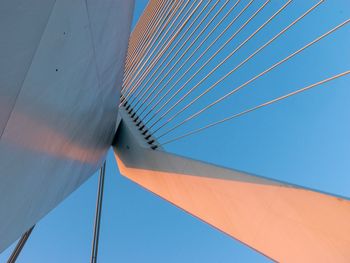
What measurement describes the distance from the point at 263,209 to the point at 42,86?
1.45m

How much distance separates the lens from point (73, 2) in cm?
118

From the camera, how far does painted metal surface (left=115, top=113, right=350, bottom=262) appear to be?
4.36 ft

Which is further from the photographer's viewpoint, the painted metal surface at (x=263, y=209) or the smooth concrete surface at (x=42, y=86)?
the painted metal surface at (x=263, y=209)

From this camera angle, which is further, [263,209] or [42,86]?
[263,209]

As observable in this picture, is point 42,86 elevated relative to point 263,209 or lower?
elevated

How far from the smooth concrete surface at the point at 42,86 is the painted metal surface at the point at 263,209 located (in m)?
1.11

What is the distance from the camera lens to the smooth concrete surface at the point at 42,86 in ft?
2.98

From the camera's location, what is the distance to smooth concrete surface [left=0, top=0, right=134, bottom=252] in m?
0.91

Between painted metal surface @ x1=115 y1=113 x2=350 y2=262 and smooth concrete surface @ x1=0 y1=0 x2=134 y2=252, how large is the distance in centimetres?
111

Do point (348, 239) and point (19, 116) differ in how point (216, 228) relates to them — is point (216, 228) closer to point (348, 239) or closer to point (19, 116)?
point (348, 239)

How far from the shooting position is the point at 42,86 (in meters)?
1.20

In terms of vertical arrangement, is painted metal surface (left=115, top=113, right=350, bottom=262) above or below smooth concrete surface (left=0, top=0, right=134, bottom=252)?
below

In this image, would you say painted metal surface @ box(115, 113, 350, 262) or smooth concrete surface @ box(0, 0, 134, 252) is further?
painted metal surface @ box(115, 113, 350, 262)

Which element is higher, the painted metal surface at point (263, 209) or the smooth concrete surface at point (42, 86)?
the smooth concrete surface at point (42, 86)
